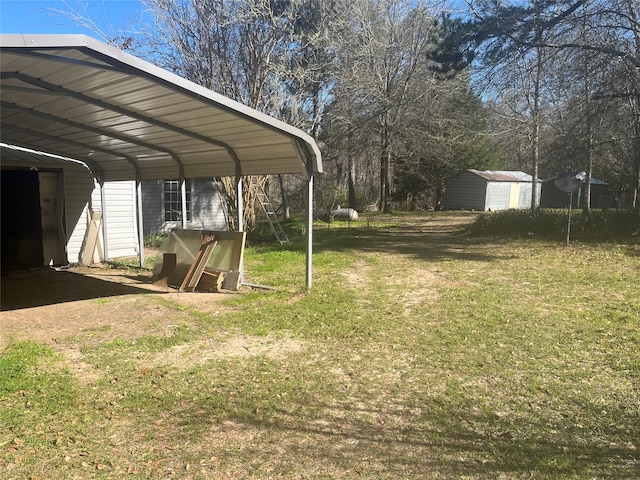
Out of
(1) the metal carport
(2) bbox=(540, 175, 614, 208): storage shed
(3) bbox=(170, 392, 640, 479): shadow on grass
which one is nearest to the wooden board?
(1) the metal carport

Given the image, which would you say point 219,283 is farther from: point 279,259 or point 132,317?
point 279,259

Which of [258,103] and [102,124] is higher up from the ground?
[258,103]

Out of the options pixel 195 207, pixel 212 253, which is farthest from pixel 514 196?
pixel 212 253

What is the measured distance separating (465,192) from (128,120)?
2475 centimetres

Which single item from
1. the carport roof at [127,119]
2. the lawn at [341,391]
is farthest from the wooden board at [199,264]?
the carport roof at [127,119]

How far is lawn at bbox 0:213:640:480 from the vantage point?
2619 millimetres

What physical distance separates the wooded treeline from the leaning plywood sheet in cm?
651

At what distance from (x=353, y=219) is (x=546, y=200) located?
19.4 meters

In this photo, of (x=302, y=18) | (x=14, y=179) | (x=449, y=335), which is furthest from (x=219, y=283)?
(x=302, y=18)

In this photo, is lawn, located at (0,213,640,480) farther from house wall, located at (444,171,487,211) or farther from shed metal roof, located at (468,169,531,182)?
shed metal roof, located at (468,169,531,182)

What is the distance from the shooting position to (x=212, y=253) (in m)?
7.65

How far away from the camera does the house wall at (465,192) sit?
26.8 meters

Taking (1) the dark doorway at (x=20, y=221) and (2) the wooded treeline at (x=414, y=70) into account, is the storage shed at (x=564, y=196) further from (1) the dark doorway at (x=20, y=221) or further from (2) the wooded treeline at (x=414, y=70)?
(1) the dark doorway at (x=20, y=221)

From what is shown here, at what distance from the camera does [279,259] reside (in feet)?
34.4
